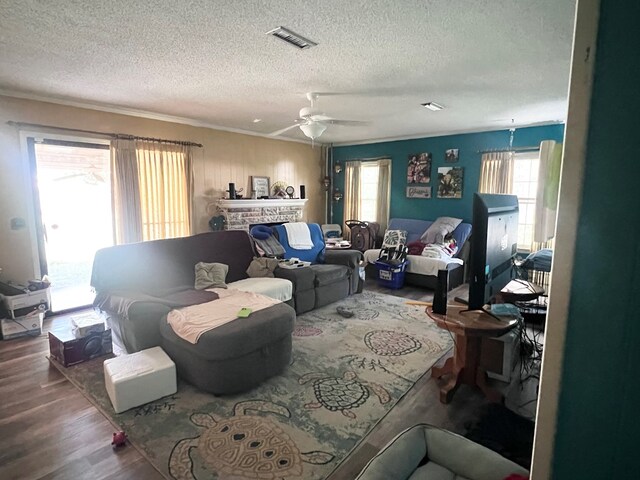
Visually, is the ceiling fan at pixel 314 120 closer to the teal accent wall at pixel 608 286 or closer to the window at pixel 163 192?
the window at pixel 163 192

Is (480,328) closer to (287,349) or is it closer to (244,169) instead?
(287,349)

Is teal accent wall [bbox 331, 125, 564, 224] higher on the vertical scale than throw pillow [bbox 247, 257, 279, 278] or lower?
higher

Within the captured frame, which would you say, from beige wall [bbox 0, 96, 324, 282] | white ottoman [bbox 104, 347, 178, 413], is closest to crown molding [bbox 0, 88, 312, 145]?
beige wall [bbox 0, 96, 324, 282]

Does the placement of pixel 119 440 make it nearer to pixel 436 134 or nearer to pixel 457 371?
pixel 457 371

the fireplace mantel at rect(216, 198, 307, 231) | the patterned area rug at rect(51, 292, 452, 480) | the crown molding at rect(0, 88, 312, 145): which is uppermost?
the crown molding at rect(0, 88, 312, 145)

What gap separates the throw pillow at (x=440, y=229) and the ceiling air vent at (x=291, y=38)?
3.83 meters

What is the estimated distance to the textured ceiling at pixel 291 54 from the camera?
77.2 inches

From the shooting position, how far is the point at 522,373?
2867mm

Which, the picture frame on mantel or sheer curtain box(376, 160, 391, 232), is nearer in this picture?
the picture frame on mantel

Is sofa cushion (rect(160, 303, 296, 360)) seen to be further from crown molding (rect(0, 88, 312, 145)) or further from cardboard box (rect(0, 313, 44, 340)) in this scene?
crown molding (rect(0, 88, 312, 145))

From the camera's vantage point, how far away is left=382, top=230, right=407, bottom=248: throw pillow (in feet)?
19.2

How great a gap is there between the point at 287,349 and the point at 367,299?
6.92ft

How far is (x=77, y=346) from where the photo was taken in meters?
2.92

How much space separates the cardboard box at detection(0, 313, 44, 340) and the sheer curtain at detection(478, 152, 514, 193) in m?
6.16
